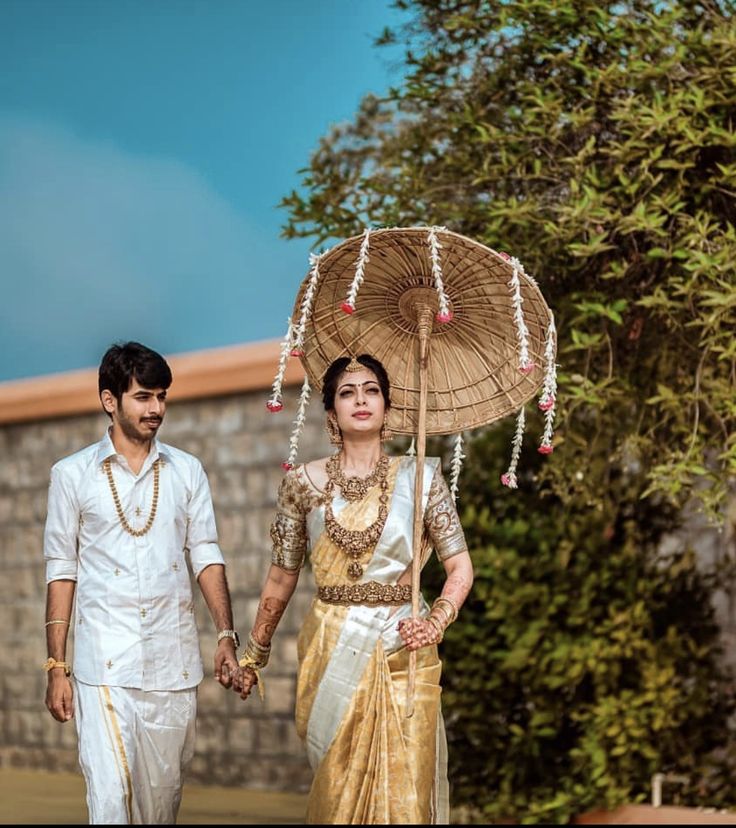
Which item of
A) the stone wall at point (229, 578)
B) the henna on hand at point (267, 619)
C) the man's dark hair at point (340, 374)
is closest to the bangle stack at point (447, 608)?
the henna on hand at point (267, 619)

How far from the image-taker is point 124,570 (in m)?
4.37

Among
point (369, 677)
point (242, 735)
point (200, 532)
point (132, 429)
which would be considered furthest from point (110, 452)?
point (242, 735)

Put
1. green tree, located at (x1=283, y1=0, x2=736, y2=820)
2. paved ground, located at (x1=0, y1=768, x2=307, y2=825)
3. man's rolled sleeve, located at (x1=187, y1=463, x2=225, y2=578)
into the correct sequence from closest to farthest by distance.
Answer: man's rolled sleeve, located at (x1=187, y1=463, x2=225, y2=578) → green tree, located at (x1=283, y1=0, x2=736, y2=820) → paved ground, located at (x1=0, y1=768, x2=307, y2=825)

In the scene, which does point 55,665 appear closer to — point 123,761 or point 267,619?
point 123,761

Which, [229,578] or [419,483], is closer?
[419,483]

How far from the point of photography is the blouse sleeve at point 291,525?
14.4 feet

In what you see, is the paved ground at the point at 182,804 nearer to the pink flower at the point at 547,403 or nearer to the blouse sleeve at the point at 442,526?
the blouse sleeve at the point at 442,526

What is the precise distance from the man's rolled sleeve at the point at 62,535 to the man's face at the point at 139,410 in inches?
9.5

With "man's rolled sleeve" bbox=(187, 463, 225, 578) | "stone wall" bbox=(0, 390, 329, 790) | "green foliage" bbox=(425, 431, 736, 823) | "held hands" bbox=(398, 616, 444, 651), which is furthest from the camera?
"stone wall" bbox=(0, 390, 329, 790)

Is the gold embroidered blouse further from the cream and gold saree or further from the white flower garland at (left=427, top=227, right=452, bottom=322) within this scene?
Result: the white flower garland at (left=427, top=227, right=452, bottom=322)

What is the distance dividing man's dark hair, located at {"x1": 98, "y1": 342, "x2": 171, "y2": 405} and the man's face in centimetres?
2

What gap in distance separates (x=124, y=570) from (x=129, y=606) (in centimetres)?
11

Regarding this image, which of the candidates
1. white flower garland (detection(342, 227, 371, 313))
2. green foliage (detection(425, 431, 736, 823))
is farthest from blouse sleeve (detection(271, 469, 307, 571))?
green foliage (detection(425, 431, 736, 823))

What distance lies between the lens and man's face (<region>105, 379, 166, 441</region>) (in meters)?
4.40
